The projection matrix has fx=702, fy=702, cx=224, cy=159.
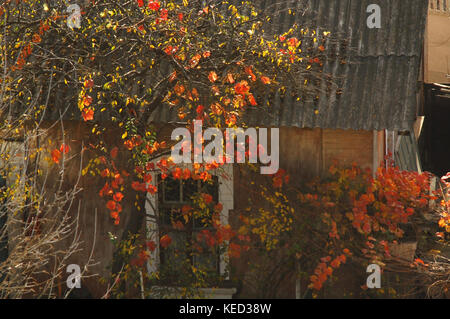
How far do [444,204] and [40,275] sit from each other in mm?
5644

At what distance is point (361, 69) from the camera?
968 cm

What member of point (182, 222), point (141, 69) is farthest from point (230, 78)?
point (182, 222)

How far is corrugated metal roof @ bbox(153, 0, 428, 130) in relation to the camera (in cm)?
934

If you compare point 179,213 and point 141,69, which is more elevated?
point 141,69

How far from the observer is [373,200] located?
9250mm

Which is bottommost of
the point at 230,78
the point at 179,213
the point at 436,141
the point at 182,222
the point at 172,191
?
the point at 182,222

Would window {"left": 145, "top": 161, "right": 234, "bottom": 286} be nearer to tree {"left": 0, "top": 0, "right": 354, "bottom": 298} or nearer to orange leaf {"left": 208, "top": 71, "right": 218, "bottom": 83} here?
tree {"left": 0, "top": 0, "right": 354, "bottom": 298}

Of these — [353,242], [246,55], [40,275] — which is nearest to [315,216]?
[353,242]

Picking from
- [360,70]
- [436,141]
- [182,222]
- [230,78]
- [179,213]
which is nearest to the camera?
[230,78]

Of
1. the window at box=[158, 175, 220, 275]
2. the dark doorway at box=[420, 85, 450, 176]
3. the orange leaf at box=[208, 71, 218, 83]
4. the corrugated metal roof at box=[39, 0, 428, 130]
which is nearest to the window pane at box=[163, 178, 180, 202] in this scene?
the window at box=[158, 175, 220, 275]

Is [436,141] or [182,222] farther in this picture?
[436,141]

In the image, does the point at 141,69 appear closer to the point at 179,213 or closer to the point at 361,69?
the point at 179,213

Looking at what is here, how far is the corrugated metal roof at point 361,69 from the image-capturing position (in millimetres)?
9336
